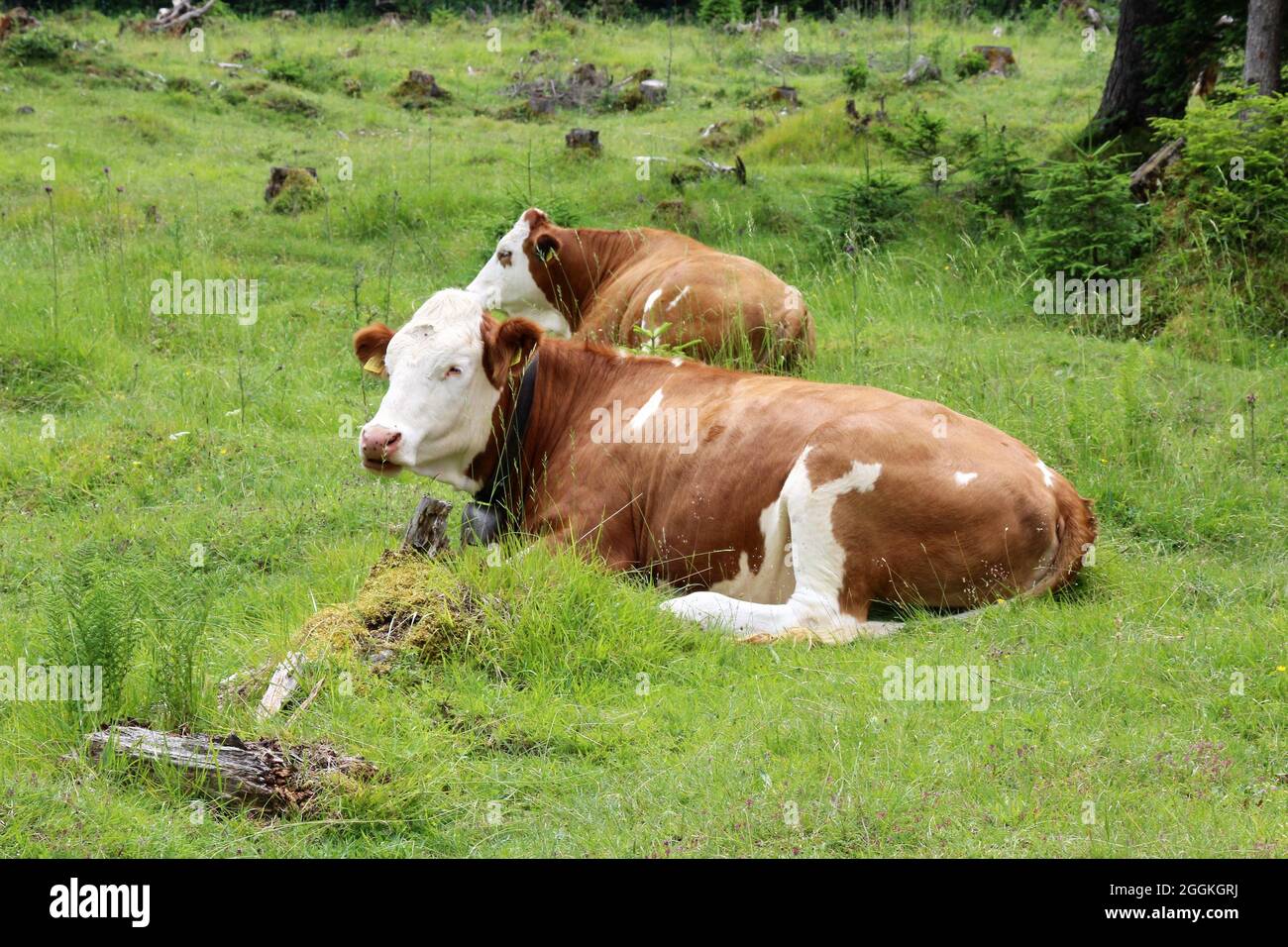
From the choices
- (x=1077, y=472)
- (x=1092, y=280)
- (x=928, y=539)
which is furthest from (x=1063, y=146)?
(x=928, y=539)

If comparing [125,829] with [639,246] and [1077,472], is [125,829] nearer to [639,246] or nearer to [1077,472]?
[1077,472]

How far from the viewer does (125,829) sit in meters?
4.39

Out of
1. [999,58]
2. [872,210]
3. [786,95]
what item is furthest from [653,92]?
[872,210]

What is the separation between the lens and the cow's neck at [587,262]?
1196 centimetres

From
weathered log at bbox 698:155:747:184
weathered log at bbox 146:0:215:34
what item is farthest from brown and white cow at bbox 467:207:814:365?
weathered log at bbox 146:0:215:34

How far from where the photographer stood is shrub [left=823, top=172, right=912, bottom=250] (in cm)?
1353

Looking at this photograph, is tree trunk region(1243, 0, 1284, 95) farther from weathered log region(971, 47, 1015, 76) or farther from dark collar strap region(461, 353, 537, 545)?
weathered log region(971, 47, 1015, 76)

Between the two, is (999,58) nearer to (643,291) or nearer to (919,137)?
(919,137)

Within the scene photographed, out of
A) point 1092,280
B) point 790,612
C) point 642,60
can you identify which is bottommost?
point 790,612

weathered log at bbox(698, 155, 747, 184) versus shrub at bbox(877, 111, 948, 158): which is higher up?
shrub at bbox(877, 111, 948, 158)

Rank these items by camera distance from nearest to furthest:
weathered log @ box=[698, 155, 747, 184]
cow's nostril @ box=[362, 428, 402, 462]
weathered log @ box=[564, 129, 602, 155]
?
cow's nostril @ box=[362, 428, 402, 462]
weathered log @ box=[698, 155, 747, 184]
weathered log @ box=[564, 129, 602, 155]

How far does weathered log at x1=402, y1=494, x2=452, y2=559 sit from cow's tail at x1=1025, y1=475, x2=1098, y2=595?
272 cm

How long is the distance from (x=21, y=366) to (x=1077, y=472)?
297 inches

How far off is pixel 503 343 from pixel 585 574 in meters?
1.80
